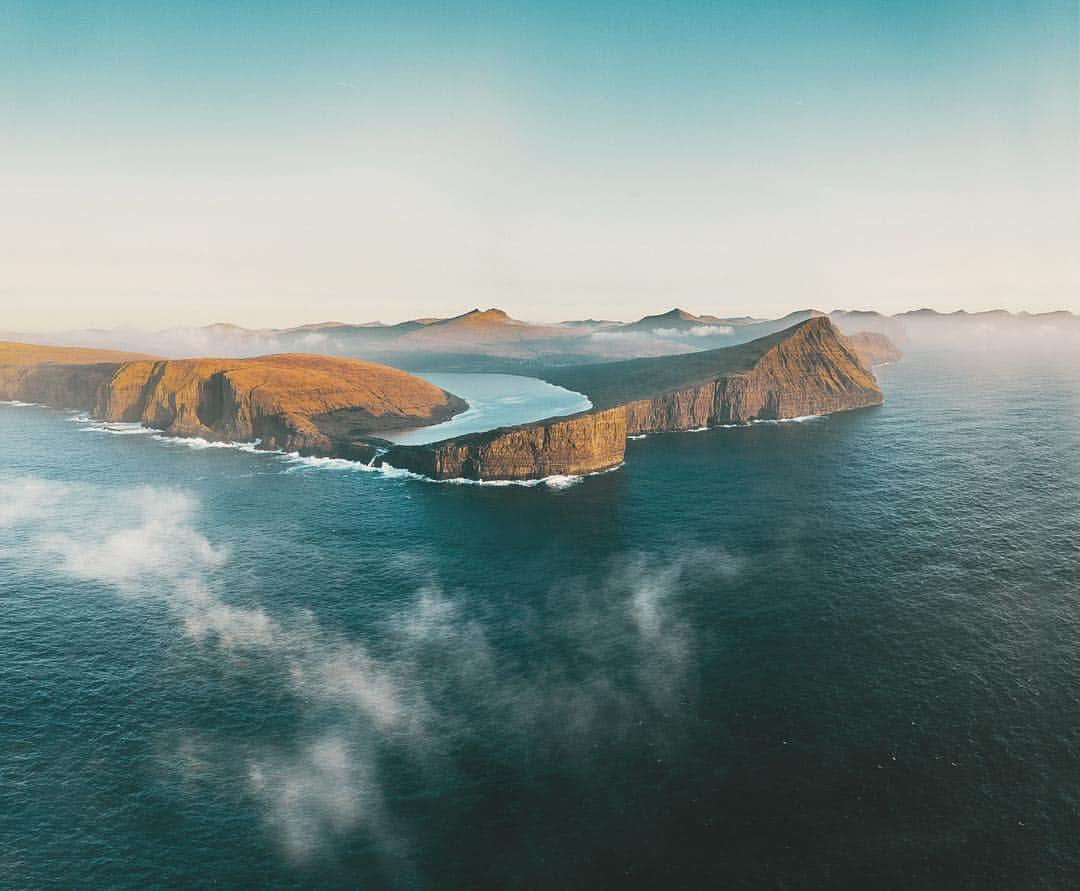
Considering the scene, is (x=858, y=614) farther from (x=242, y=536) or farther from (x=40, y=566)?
(x=40, y=566)

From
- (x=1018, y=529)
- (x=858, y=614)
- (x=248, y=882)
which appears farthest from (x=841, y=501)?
(x=248, y=882)

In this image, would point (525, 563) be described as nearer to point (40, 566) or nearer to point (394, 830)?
point (394, 830)

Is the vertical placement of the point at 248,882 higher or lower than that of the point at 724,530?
lower

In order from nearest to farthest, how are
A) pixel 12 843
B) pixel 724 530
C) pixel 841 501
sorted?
pixel 12 843, pixel 724 530, pixel 841 501

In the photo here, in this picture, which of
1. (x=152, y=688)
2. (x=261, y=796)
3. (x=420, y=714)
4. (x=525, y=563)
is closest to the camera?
(x=261, y=796)

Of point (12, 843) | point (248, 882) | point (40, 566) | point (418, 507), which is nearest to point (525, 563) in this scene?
point (418, 507)

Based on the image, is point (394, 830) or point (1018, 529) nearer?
point (394, 830)

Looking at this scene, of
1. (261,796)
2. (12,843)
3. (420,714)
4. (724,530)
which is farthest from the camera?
(724,530)
